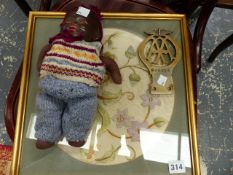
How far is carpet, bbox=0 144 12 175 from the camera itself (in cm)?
117

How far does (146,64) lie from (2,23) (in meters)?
0.84

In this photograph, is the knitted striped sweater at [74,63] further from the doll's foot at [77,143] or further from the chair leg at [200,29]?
the chair leg at [200,29]

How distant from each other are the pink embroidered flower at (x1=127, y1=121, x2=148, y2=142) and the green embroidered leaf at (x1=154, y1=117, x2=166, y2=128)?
0.03 meters

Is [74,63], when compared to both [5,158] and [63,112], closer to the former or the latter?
[63,112]

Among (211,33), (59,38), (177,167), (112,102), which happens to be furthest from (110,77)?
(211,33)

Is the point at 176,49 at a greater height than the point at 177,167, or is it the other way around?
the point at 176,49

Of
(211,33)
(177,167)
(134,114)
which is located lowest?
(177,167)

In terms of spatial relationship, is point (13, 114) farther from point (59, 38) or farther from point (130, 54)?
point (130, 54)

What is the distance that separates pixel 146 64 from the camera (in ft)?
2.88

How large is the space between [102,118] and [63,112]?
0.35 ft

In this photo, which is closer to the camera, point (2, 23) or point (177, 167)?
point (177, 167)

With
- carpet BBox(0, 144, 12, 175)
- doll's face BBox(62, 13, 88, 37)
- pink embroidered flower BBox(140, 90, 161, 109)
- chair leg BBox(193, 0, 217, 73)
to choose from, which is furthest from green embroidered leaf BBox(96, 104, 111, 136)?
carpet BBox(0, 144, 12, 175)

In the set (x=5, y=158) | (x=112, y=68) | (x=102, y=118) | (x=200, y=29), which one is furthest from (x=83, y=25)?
(x=5, y=158)

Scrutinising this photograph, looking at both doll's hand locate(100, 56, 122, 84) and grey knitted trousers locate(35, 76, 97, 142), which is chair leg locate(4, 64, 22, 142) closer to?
grey knitted trousers locate(35, 76, 97, 142)
